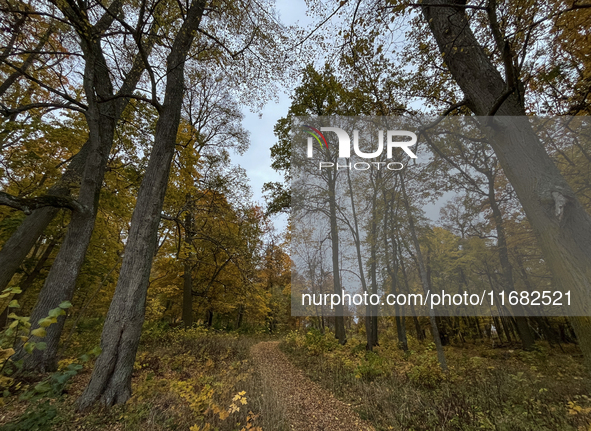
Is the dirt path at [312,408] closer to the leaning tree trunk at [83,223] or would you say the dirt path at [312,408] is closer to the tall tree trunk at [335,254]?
the tall tree trunk at [335,254]

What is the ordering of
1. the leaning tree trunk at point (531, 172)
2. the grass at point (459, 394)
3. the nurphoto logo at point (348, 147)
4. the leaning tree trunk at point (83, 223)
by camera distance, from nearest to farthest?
the leaning tree trunk at point (531, 172) < the grass at point (459, 394) < the leaning tree trunk at point (83, 223) < the nurphoto logo at point (348, 147)

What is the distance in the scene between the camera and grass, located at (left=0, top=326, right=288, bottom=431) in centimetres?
301

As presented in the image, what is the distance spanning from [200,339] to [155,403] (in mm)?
5131

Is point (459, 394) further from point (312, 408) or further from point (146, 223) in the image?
point (146, 223)

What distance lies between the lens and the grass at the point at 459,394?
3441mm

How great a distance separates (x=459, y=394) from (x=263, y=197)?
9.41 m

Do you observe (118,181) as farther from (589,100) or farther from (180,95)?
(589,100)

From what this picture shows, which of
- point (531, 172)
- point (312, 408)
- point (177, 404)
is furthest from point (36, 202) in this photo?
point (531, 172)

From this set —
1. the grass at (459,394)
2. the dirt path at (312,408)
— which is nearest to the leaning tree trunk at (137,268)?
the dirt path at (312,408)

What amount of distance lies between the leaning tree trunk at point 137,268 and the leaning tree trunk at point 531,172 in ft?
15.9

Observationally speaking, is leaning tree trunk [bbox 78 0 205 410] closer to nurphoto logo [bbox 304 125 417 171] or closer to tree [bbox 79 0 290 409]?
tree [bbox 79 0 290 409]

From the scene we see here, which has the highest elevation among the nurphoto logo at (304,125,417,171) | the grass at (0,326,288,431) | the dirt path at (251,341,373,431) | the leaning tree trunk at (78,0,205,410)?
the nurphoto logo at (304,125,417,171)

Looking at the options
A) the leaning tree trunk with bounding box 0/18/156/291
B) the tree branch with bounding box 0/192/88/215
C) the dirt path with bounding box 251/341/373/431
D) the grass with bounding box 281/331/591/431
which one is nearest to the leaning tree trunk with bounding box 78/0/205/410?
the leaning tree trunk with bounding box 0/18/156/291

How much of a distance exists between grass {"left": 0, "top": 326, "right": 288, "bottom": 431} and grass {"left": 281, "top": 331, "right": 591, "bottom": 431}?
184 centimetres
